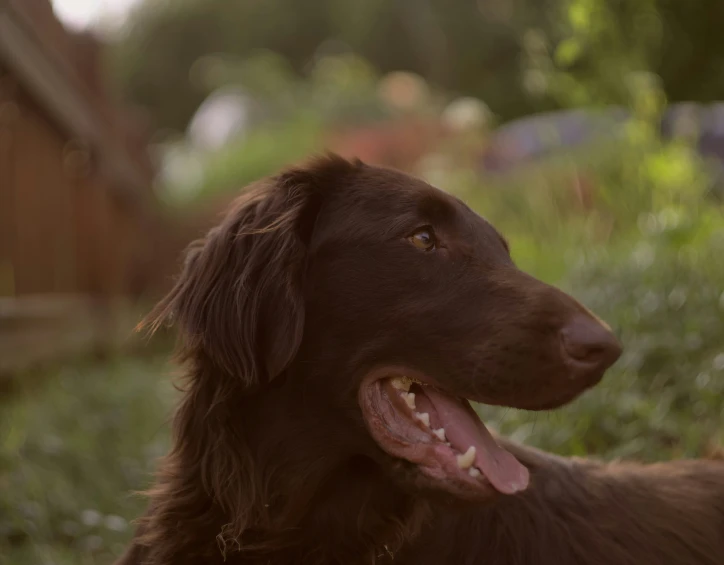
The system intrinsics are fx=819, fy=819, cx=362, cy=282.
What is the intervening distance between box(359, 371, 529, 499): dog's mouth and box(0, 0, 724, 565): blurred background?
118cm

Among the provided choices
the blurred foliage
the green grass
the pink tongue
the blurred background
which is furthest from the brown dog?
the blurred foliage

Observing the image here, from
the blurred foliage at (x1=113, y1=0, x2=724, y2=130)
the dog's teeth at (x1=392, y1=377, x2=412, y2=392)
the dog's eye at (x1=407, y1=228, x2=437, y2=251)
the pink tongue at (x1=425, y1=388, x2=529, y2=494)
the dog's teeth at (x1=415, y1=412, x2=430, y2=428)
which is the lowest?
the pink tongue at (x1=425, y1=388, x2=529, y2=494)

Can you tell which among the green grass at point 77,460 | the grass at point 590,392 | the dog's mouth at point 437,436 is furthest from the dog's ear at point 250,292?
the green grass at point 77,460

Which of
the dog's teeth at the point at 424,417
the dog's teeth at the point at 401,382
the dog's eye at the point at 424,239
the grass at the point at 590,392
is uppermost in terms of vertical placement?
the dog's eye at the point at 424,239

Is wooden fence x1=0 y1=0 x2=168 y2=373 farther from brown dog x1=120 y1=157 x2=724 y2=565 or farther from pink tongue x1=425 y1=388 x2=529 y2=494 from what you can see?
pink tongue x1=425 y1=388 x2=529 y2=494

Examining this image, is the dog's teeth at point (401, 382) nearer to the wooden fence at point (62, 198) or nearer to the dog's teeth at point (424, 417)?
the dog's teeth at point (424, 417)

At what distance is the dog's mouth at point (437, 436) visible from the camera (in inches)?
77.2

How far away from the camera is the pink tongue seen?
1.99 metres

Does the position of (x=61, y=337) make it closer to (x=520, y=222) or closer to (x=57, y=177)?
(x=57, y=177)

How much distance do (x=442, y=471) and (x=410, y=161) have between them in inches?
334

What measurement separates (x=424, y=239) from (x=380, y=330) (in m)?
0.29

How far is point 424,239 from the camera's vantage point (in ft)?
7.26

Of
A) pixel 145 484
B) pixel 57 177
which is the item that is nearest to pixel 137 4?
pixel 57 177

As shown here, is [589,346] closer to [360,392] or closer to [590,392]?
[360,392]
